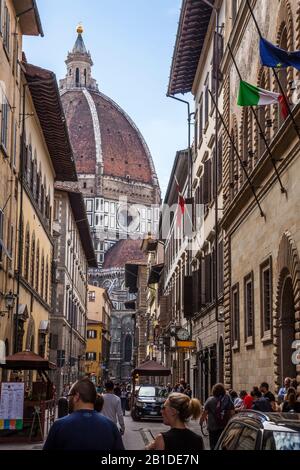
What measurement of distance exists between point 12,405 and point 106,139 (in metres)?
166

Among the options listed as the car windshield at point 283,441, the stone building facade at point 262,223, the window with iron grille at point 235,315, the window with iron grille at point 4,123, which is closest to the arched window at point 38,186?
the window with iron grille at point 4,123

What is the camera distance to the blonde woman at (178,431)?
6.99 m

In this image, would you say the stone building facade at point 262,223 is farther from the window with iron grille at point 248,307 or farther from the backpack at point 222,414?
the backpack at point 222,414

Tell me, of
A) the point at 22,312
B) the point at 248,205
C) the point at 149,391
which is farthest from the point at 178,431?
the point at 149,391

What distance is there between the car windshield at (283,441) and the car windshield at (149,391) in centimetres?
3102

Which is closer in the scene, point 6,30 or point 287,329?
point 287,329

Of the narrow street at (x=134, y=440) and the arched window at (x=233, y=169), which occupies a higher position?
the arched window at (x=233, y=169)

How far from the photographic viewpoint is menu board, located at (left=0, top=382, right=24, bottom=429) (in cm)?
2038

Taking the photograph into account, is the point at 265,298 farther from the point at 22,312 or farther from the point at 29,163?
the point at 29,163

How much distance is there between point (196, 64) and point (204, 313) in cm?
1098

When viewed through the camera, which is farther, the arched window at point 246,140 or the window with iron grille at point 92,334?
the window with iron grille at point 92,334

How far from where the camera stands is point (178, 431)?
23.3ft

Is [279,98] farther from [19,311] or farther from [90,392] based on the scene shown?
[19,311]
